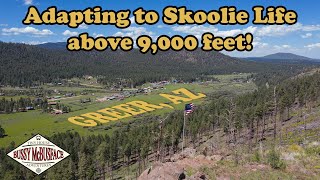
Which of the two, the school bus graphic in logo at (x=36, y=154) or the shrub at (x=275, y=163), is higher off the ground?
the school bus graphic in logo at (x=36, y=154)

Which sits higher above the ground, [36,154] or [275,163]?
[36,154]

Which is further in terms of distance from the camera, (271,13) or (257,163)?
(271,13)

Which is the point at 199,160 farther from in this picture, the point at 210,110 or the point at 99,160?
the point at 210,110

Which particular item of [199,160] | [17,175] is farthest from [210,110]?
[199,160]

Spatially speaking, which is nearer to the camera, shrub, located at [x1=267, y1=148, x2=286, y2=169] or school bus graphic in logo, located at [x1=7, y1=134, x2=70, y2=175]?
school bus graphic in logo, located at [x1=7, y1=134, x2=70, y2=175]

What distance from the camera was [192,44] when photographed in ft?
126

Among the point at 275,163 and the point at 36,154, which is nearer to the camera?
the point at 36,154

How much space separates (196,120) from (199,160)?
103218 mm

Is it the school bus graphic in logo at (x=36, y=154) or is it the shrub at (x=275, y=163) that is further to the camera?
the shrub at (x=275, y=163)

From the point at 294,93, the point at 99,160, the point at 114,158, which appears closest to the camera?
the point at 99,160

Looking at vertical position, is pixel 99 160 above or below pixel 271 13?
below

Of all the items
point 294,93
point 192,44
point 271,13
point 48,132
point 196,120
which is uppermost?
point 271,13

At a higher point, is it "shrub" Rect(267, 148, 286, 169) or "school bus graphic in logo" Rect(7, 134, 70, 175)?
"school bus graphic in logo" Rect(7, 134, 70, 175)

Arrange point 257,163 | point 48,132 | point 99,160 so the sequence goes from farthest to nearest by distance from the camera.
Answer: point 48,132 < point 99,160 < point 257,163
